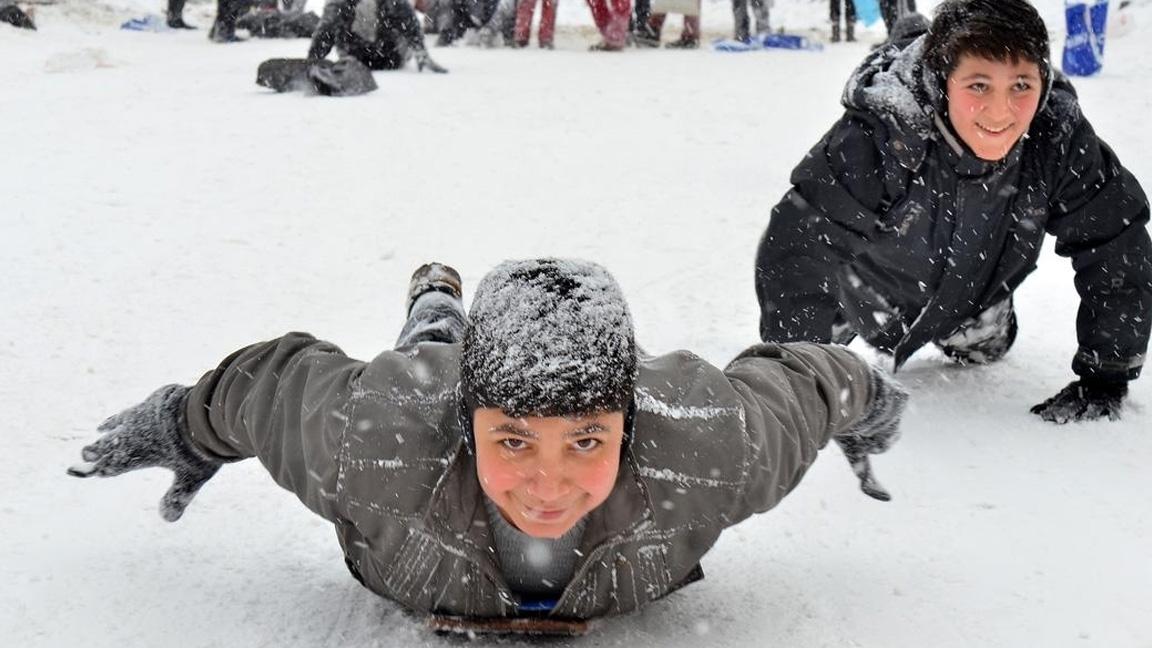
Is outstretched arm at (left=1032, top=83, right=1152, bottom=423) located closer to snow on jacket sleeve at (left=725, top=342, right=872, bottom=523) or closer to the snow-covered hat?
snow on jacket sleeve at (left=725, top=342, right=872, bottom=523)

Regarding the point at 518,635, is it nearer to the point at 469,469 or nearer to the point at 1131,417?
the point at 469,469

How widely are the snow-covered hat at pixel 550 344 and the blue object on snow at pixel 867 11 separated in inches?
432

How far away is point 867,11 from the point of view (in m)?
12.1

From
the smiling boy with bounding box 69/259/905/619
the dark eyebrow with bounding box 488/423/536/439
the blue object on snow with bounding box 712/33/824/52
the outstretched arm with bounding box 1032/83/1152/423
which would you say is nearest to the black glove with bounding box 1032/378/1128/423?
the outstretched arm with bounding box 1032/83/1152/423

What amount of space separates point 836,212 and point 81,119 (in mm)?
4676

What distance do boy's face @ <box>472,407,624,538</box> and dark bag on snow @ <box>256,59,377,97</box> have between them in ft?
19.6

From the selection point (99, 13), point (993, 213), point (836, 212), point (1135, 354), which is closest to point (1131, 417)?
point (1135, 354)

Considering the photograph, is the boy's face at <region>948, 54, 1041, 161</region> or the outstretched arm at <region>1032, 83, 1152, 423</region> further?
the outstretched arm at <region>1032, 83, 1152, 423</region>

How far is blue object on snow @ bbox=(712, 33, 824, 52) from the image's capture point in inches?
426

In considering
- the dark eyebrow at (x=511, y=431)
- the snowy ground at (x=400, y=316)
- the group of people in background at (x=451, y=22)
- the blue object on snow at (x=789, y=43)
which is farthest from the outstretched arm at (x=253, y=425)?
the blue object on snow at (x=789, y=43)

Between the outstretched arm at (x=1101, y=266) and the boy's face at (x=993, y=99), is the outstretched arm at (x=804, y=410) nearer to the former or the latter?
the boy's face at (x=993, y=99)

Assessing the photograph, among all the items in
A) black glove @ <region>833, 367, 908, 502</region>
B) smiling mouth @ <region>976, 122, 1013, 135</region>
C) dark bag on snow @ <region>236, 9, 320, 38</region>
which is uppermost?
dark bag on snow @ <region>236, 9, 320, 38</region>

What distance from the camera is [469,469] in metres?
1.88

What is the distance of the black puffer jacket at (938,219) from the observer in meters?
2.96
